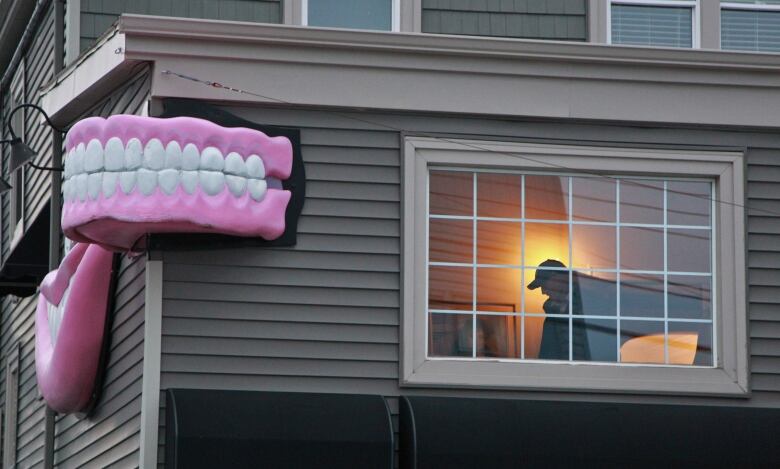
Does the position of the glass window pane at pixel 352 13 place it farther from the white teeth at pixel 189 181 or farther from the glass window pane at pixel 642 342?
the glass window pane at pixel 642 342

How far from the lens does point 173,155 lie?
1129 cm

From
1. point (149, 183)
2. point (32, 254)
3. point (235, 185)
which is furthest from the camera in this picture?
point (32, 254)

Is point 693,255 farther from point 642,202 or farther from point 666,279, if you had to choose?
point 642,202

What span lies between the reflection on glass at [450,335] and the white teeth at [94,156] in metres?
2.71

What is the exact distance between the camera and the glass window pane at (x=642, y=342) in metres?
12.4

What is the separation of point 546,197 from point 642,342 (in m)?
1.33

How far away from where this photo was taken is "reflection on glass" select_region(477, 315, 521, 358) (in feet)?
40.0

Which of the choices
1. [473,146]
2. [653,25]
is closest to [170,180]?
[473,146]

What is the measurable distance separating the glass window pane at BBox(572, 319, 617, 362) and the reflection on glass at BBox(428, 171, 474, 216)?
1.22 metres

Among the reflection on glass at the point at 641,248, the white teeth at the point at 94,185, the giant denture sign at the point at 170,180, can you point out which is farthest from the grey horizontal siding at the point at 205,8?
the reflection on glass at the point at 641,248

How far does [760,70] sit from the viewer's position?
12.5 m

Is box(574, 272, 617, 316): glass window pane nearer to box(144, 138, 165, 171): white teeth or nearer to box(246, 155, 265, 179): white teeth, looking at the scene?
box(246, 155, 265, 179): white teeth

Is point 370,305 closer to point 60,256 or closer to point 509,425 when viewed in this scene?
point 509,425

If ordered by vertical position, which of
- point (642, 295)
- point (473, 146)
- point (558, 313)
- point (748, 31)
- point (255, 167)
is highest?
point (748, 31)
